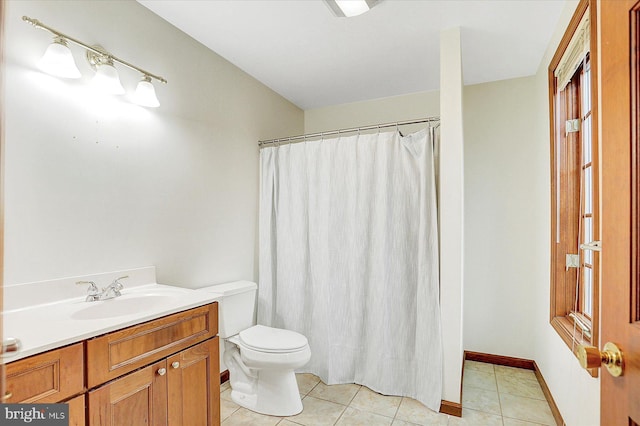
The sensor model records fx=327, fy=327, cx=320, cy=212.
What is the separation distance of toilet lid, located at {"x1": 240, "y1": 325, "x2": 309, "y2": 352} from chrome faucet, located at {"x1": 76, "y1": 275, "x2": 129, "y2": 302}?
851 mm

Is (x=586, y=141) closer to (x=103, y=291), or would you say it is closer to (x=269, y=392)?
(x=269, y=392)

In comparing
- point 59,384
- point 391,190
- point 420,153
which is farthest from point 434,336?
point 59,384

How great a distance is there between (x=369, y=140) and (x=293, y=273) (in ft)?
3.99

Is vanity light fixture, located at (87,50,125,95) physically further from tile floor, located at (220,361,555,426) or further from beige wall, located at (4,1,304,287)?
tile floor, located at (220,361,555,426)

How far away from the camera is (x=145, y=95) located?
1.83 m

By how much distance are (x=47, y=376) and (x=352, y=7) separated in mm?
2147

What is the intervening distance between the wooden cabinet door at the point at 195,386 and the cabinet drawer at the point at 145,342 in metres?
0.05

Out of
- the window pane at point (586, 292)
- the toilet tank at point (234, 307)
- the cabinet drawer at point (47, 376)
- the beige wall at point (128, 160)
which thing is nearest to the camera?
the cabinet drawer at point (47, 376)

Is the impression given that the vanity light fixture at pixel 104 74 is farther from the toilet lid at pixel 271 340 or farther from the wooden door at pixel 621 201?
the wooden door at pixel 621 201

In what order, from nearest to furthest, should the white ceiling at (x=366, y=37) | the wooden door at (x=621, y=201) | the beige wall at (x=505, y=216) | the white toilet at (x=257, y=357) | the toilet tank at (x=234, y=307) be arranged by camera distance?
the wooden door at (x=621, y=201)
the white ceiling at (x=366, y=37)
the white toilet at (x=257, y=357)
the toilet tank at (x=234, y=307)
the beige wall at (x=505, y=216)

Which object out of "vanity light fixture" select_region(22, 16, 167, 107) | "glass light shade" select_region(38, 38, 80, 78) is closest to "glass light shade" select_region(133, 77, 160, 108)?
"vanity light fixture" select_region(22, 16, 167, 107)

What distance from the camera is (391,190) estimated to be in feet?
7.74

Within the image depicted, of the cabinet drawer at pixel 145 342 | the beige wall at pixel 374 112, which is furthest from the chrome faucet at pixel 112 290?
the beige wall at pixel 374 112

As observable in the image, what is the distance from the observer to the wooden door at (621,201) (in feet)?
2.15
